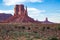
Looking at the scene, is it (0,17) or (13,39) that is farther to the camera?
(0,17)

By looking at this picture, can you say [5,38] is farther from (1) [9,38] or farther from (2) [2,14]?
(2) [2,14]

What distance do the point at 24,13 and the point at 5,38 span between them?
86506mm

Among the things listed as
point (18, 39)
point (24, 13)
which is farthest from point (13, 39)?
point (24, 13)

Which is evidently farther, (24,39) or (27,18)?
(27,18)

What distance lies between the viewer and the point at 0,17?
115188 mm

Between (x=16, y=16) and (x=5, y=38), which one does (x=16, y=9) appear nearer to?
(x=16, y=16)

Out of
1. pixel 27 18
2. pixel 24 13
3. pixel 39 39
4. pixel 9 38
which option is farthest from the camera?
pixel 24 13

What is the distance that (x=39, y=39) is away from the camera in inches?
958

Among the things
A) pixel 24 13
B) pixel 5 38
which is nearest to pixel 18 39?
pixel 5 38

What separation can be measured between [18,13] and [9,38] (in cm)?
8977

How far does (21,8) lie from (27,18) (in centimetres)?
1615

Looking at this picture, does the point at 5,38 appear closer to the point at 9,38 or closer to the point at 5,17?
the point at 9,38

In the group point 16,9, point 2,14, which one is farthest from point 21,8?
point 2,14

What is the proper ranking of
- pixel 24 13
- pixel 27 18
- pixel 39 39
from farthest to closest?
pixel 24 13 → pixel 27 18 → pixel 39 39
